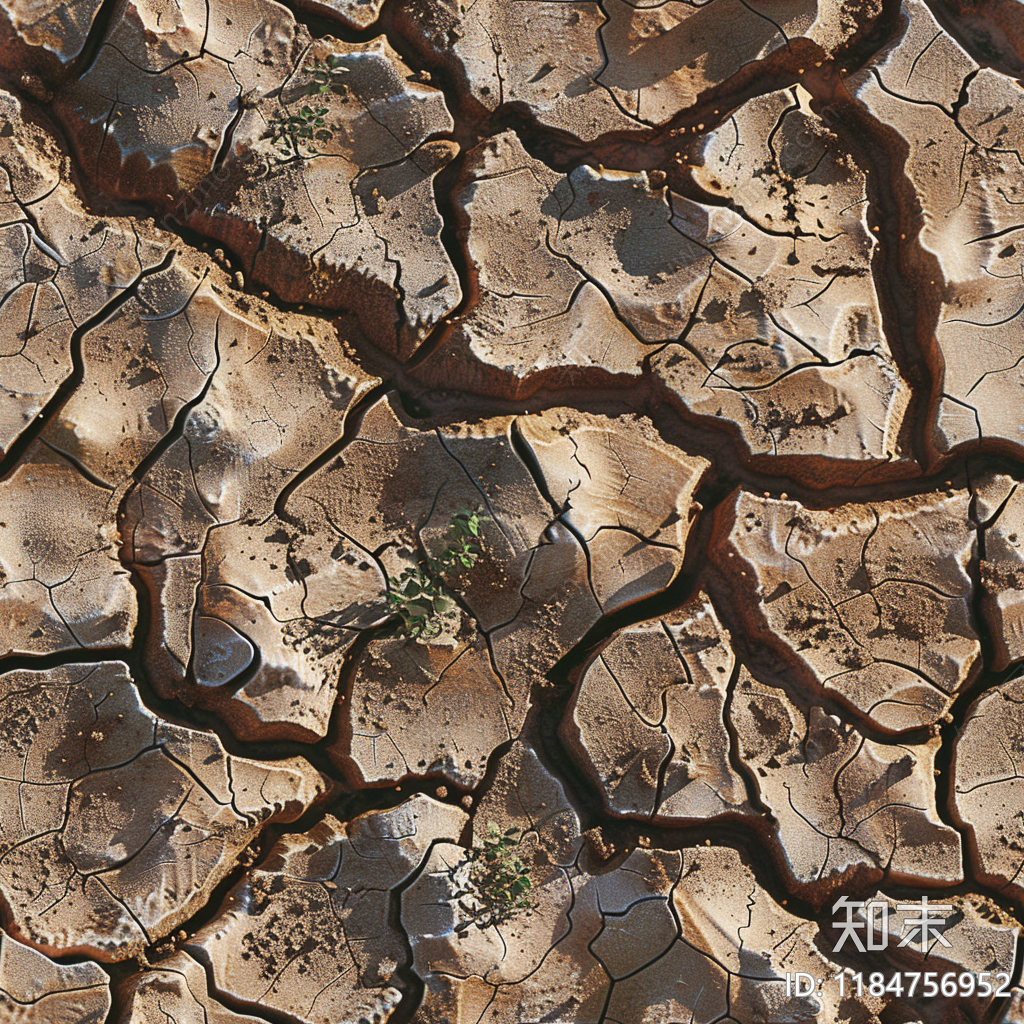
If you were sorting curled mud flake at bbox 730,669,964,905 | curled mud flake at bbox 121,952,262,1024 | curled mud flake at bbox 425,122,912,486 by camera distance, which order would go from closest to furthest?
curled mud flake at bbox 121,952,262,1024, curled mud flake at bbox 730,669,964,905, curled mud flake at bbox 425,122,912,486

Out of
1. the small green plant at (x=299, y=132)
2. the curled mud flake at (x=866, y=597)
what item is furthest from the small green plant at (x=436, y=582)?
the small green plant at (x=299, y=132)

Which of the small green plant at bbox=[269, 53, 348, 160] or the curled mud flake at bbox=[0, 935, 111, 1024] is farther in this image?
the small green plant at bbox=[269, 53, 348, 160]

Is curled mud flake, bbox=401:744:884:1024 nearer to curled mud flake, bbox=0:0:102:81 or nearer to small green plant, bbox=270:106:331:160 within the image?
small green plant, bbox=270:106:331:160

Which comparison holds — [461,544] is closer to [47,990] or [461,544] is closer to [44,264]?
[44,264]

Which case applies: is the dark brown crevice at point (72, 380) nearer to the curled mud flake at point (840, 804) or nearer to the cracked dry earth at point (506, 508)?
the cracked dry earth at point (506, 508)

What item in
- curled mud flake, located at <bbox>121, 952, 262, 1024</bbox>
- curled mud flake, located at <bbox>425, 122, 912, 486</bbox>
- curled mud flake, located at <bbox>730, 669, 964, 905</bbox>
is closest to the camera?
curled mud flake, located at <bbox>121, 952, 262, 1024</bbox>

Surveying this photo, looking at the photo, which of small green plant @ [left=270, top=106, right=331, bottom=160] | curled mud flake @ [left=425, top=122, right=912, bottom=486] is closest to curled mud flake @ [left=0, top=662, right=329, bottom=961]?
curled mud flake @ [left=425, top=122, right=912, bottom=486]
